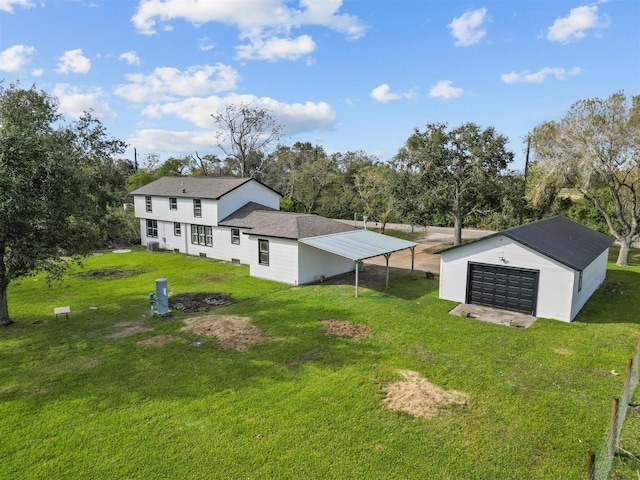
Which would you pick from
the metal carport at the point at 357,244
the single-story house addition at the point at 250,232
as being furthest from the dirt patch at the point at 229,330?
the single-story house addition at the point at 250,232

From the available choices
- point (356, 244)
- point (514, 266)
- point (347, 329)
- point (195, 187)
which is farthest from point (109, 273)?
point (514, 266)

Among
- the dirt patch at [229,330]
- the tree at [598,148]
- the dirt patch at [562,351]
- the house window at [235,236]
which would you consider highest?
the tree at [598,148]

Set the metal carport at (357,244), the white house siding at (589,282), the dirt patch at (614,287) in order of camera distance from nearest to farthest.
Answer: the white house siding at (589,282), the metal carport at (357,244), the dirt patch at (614,287)

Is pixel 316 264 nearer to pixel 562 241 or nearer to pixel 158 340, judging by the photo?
pixel 158 340

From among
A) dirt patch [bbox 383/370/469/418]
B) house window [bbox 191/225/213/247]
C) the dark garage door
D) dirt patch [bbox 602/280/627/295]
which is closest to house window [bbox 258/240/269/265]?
house window [bbox 191/225/213/247]

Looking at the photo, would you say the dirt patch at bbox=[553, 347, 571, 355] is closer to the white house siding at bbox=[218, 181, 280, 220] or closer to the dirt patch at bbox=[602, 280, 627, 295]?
the dirt patch at bbox=[602, 280, 627, 295]

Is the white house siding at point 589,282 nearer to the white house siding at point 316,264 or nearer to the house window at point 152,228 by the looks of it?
the white house siding at point 316,264

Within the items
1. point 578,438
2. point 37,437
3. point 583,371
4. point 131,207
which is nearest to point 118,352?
point 37,437

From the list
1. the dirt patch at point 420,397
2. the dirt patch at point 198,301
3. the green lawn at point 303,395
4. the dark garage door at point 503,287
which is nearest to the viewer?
the green lawn at point 303,395
